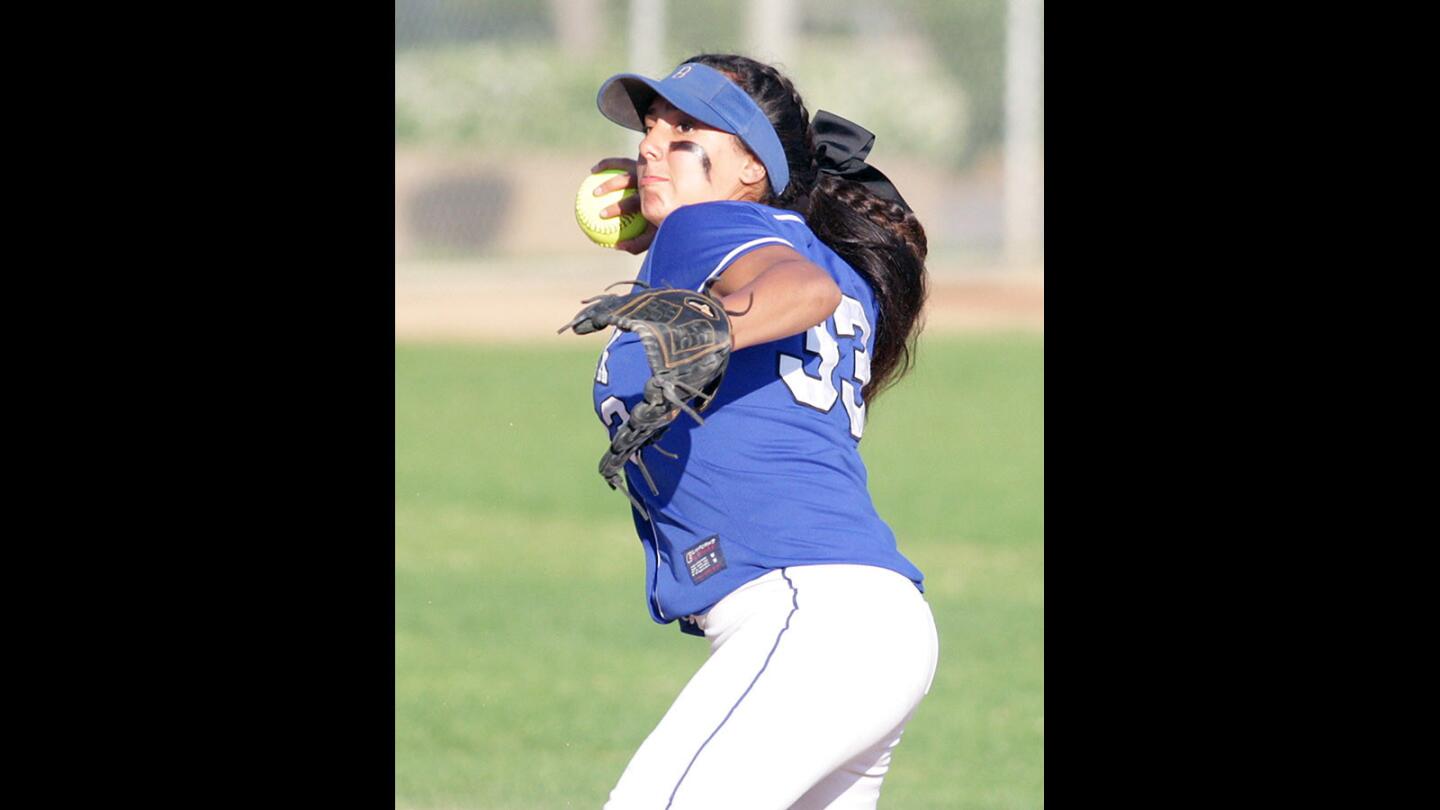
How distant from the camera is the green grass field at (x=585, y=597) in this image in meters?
5.55

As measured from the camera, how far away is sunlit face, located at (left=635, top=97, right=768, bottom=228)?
308cm

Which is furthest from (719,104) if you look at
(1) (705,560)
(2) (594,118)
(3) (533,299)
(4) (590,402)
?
(2) (594,118)

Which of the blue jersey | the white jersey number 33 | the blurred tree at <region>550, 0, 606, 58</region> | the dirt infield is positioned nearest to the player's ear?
the blue jersey

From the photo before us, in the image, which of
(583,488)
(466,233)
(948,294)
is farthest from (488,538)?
(466,233)

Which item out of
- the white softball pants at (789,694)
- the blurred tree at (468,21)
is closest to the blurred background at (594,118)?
the blurred tree at (468,21)

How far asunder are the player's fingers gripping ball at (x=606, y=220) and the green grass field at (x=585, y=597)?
6.52ft

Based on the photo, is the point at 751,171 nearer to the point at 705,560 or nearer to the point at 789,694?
the point at 705,560

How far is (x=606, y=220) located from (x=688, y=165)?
0.58 m

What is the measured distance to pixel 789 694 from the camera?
8.80 ft

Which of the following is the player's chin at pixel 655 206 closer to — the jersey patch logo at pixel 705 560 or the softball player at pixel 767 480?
the softball player at pixel 767 480

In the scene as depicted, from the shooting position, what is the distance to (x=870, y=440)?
14.4 m

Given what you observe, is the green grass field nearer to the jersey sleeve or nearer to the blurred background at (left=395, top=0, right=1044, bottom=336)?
the jersey sleeve
